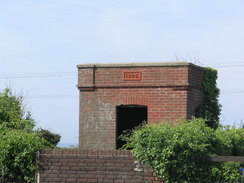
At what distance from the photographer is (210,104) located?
2112 centimetres

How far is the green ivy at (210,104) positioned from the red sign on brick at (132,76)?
2541 millimetres

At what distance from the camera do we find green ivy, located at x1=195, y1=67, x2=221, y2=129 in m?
20.8

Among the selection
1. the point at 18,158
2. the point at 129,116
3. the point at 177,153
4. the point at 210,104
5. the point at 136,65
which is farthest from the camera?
the point at 129,116

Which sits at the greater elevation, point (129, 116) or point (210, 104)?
point (210, 104)

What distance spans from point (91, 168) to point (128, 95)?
5.91 m

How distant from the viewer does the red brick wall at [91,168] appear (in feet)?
46.5

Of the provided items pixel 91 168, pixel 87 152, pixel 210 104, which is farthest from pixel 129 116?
pixel 91 168

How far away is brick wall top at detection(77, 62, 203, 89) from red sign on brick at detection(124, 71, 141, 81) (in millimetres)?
35

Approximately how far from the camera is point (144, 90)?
65.1 ft

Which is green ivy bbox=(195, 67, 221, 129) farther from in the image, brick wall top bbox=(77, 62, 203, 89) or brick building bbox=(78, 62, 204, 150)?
brick wall top bbox=(77, 62, 203, 89)

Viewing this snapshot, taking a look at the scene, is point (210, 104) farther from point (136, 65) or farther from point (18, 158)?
point (18, 158)

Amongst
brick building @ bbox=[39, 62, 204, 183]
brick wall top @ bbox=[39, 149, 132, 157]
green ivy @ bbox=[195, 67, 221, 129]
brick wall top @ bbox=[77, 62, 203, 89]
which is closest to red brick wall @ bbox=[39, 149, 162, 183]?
brick wall top @ bbox=[39, 149, 132, 157]

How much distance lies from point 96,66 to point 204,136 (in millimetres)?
7335

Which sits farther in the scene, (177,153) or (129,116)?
(129,116)
